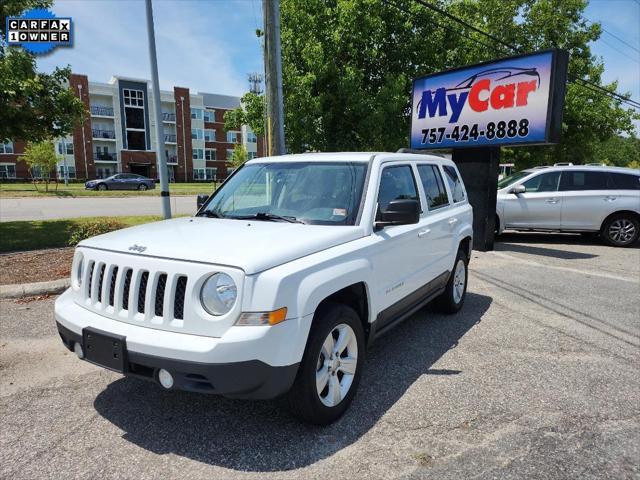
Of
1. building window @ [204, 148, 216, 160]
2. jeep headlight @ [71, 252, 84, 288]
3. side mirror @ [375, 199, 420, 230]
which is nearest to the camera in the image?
jeep headlight @ [71, 252, 84, 288]

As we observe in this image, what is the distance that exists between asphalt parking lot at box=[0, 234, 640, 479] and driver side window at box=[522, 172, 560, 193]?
676 cm

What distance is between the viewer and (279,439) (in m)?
2.97

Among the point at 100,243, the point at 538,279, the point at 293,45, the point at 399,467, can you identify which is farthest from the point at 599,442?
the point at 293,45

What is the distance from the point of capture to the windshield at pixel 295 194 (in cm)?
363

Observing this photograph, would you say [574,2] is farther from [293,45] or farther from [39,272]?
[39,272]

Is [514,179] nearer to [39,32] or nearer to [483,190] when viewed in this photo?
[483,190]

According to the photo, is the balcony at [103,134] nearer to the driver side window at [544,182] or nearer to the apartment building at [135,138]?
the apartment building at [135,138]

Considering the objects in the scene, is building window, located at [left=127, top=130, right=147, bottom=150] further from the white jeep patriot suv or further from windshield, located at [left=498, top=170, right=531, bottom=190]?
the white jeep patriot suv

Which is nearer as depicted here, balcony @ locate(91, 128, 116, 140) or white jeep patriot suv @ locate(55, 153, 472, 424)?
white jeep patriot suv @ locate(55, 153, 472, 424)

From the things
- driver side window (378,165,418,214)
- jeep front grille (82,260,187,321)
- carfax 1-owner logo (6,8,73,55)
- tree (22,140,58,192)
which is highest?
carfax 1-owner logo (6,8,73,55)

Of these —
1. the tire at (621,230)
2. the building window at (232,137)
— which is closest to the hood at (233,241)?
the tire at (621,230)

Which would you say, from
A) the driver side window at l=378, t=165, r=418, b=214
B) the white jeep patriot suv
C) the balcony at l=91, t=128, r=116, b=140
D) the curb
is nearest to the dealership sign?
the driver side window at l=378, t=165, r=418, b=214

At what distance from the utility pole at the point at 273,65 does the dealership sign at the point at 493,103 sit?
4.10 meters

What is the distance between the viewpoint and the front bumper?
2506mm
